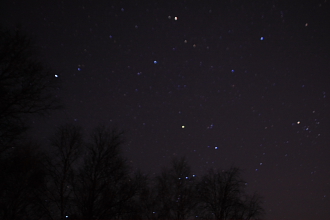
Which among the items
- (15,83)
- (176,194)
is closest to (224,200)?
(176,194)

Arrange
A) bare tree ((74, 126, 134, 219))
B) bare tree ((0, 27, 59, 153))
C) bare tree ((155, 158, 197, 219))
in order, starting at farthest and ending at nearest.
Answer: bare tree ((155, 158, 197, 219))
bare tree ((74, 126, 134, 219))
bare tree ((0, 27, 59, 153))

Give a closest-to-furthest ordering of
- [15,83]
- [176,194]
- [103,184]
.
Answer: [15,83], [103,184], [176,194]

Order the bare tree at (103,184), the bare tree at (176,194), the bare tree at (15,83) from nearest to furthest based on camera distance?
the bare tree at (15,83) → the bare tree at (103,184) → the bare tree at (176,194)

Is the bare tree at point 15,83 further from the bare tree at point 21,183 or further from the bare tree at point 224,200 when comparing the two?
the bare tree at point 224,200

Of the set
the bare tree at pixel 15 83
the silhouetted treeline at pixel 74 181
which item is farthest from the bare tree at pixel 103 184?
the bare tree at pixel 15 83

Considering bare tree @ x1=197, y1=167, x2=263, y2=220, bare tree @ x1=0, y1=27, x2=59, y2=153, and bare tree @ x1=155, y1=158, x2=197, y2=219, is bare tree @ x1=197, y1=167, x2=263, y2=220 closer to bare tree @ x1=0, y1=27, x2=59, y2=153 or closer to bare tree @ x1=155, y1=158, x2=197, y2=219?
bare tree @ x1=155, y1=158, x2=197, y2=219

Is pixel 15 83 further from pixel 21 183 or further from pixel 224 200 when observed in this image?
pixel 224 200

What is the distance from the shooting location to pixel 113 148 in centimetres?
1867

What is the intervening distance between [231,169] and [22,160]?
20.5m

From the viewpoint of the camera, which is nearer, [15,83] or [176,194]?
[15,83]

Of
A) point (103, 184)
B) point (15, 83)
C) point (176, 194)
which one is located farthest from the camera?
point (176, 194)

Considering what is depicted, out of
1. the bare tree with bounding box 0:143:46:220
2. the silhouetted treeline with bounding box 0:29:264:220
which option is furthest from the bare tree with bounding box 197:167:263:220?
the bare tree with bounding box 0:143:46:220

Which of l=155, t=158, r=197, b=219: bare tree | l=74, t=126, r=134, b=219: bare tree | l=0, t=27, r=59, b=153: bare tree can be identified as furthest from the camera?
l=155, t=158, r=197, b=219: bare tree

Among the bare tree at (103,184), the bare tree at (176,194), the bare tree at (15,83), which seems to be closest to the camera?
the bare tree at (15,83)
